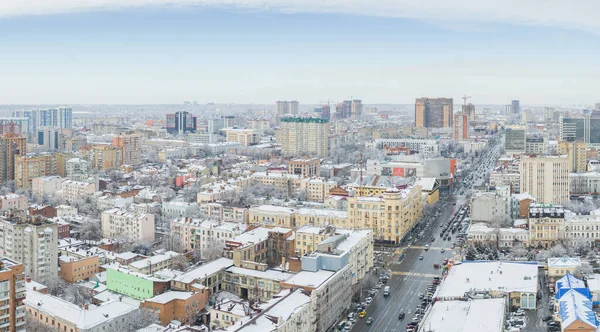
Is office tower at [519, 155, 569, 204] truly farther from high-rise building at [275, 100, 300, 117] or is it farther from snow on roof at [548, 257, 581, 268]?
high-rise building at [275, 100, 300, 117]

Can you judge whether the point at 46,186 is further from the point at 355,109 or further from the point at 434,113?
the point at 355,109

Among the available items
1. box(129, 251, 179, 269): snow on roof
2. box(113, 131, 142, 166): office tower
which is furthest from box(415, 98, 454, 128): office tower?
box(129, 251, 179, 269): snow on roof

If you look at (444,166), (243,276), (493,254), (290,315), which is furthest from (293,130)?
(290,315)

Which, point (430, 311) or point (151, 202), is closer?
point (430, 311)

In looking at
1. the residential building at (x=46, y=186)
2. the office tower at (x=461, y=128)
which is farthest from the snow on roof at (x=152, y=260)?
the office tower at (x=461, y=128)

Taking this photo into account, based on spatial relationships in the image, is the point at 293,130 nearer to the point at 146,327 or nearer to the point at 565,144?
the point at 565,144

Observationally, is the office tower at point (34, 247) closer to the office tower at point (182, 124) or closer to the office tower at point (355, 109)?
the office tower at point (182, 124)
